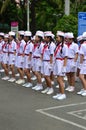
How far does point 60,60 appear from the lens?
37.7 ft

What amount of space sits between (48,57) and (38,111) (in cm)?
250

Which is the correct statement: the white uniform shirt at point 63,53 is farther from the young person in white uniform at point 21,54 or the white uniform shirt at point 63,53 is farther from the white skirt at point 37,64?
the young person in white uniform at point 21,54

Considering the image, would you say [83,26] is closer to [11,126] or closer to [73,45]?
[73,45]

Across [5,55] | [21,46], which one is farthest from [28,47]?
[5,55]

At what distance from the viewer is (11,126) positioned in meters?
8.51

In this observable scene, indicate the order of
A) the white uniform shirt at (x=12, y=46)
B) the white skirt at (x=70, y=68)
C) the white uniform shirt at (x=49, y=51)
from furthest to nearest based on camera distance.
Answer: the white uniform shirt at (x=12, y=46), the white skirt at (x=70, y=68), the white uniform shirt at (x=49, y=51)

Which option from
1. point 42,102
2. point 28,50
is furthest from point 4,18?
point 42,102

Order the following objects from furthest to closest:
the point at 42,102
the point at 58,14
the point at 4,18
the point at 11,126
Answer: the point at 4,18
the point at 58,14
the point at 42,102
the point at 11,126

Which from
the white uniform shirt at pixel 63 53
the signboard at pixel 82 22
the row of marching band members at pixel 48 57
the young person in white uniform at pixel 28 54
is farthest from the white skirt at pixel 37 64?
the signboard at pixel 82 22

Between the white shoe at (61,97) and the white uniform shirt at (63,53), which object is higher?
the white uniform shirt at (63,53)

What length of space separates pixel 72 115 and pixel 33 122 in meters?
1.10

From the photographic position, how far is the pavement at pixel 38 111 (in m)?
8.63

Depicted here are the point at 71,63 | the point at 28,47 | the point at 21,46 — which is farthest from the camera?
the point at 21,46

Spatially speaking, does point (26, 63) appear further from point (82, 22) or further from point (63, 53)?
point (82, 22)
